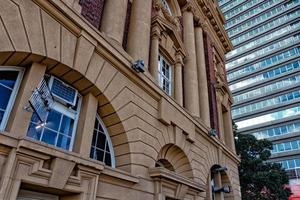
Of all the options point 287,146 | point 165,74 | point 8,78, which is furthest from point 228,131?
point 287,146

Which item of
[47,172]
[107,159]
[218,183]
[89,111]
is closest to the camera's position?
[47,172]

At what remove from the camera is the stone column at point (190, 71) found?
1134 centimetres

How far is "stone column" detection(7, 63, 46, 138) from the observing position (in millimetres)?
4473

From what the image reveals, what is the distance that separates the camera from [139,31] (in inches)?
336

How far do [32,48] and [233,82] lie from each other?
56940 millimetres

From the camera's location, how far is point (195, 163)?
9344 mm

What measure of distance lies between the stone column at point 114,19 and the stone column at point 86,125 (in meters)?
2.32

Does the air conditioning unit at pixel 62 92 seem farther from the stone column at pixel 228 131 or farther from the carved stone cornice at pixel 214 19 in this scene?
the carved stone cornice at pixel 214 19

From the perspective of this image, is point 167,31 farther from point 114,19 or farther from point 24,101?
point 24,101

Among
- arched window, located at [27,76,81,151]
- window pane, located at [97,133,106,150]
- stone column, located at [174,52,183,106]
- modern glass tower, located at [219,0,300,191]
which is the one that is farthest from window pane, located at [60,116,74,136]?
modern glass tower, located at [219,0,300,191]

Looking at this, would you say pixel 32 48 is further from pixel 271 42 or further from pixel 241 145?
pixel 271 42

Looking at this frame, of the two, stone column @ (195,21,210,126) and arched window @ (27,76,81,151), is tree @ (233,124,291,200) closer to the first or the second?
stone column @ (195,21,210,126)

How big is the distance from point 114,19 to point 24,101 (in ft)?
13.9

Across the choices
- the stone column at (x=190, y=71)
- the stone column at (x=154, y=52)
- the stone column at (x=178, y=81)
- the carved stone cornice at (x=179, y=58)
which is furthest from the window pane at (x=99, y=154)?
the carved stone cornice at (x=179, y=58)
